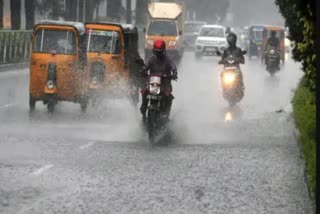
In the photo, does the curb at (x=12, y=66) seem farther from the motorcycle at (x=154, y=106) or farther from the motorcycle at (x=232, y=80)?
the motorcycle at (x=154, y=106)

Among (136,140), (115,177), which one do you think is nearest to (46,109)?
(136,140)

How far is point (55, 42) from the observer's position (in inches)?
887

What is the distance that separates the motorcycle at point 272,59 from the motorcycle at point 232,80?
15129mm

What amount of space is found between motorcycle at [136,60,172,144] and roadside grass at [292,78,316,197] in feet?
7.15

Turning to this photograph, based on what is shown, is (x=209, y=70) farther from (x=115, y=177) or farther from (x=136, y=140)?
(x=115, y=177)

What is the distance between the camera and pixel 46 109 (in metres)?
23.2

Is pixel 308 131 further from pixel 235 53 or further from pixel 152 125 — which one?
pixel 235 53

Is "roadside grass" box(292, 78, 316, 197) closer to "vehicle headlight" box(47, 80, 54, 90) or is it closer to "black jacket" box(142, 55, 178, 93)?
"black jacket" box(142, 55, 178, 93)

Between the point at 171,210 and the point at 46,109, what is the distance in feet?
42.6

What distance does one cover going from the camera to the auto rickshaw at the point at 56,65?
72.6ft

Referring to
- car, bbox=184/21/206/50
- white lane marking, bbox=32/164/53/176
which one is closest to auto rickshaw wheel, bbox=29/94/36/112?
white lane marking, bbox=32/164/53/176

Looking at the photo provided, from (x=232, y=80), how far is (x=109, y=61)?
10.9ft

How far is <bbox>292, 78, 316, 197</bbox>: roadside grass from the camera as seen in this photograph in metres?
11.0

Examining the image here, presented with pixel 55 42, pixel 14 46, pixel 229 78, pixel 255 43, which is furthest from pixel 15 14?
pixel 55 42
